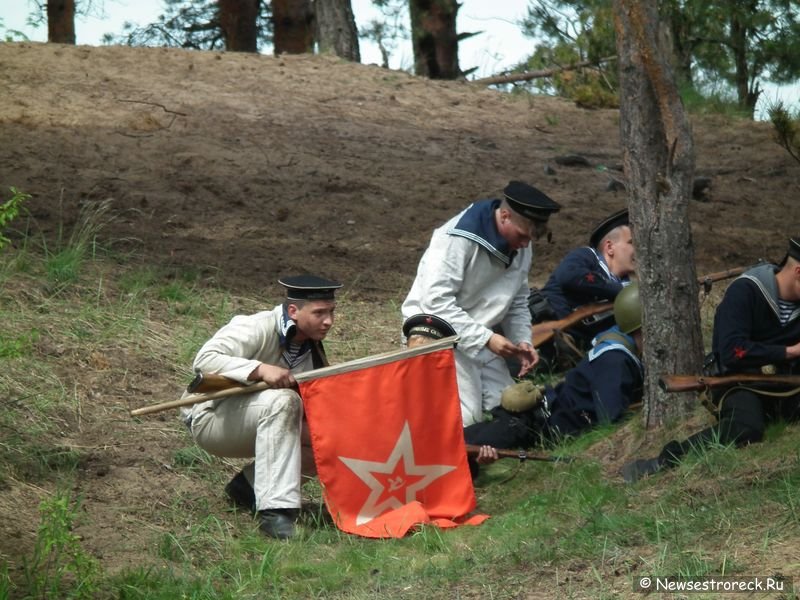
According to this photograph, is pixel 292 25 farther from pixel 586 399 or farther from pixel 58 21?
pixel 586 399

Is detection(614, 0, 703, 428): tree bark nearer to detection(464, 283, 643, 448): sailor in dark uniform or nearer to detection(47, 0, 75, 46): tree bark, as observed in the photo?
detection(464, 283, 643, 448): sailor in dark uniform

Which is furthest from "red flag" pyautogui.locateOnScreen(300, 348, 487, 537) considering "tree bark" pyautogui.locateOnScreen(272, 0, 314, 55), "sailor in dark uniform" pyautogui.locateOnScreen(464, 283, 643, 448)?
"tree bark" pyautogui.locateOnScreen(272, 0, 314, 55)

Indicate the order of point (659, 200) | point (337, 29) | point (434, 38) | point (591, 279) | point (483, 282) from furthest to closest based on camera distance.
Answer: point (434, 38) < point (337, 29) < point (591, 279) < point (483, 282) < point (659, 200)

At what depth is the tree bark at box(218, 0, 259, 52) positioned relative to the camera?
61.2 feet

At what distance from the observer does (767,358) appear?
6609 millimetres

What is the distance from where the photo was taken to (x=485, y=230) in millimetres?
7672

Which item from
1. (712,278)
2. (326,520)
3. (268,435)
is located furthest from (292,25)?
(268,435)

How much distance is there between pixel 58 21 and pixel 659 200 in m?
14.1

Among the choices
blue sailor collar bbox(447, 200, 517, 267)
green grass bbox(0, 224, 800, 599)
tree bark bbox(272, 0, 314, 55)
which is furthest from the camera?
tree bark bbox(272, 0, 314, 55)

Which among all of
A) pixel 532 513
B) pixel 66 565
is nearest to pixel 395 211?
pixel 532 513

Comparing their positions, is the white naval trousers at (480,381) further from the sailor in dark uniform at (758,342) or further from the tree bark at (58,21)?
the tree bark at (58,21)

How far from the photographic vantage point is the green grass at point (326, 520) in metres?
5.11

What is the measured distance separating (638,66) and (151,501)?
3.47m

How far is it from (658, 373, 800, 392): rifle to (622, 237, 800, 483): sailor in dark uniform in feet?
0.12
